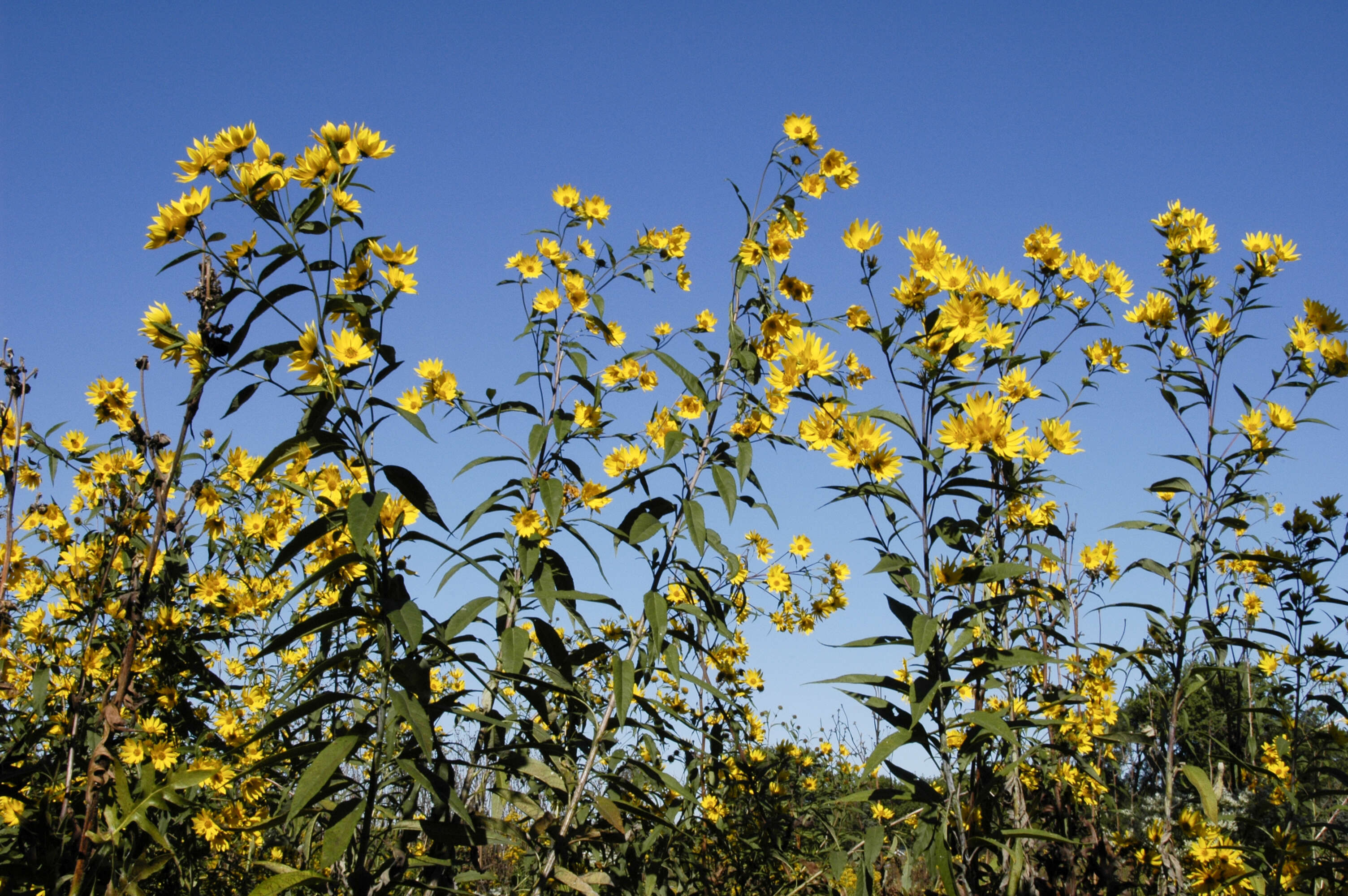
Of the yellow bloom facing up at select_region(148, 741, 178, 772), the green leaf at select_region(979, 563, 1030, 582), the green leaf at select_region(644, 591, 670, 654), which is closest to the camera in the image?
the green leaf at select_region(979, 563, 1030, 582)

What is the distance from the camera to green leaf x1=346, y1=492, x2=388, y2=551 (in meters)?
1.28

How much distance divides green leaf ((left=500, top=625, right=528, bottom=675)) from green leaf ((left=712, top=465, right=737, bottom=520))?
20.9 inches

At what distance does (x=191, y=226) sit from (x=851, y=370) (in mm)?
1832

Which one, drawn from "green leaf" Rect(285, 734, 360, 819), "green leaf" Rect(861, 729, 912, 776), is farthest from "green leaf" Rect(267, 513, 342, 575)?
"green leaf" Rect(861, 729, 912, 776)

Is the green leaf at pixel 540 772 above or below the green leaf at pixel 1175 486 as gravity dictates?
below

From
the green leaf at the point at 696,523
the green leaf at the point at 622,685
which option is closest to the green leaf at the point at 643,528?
the green leaf at the point at 696,523

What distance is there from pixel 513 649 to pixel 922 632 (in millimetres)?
822

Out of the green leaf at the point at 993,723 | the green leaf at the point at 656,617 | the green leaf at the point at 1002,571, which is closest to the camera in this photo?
the green leaf at the point at 993,723

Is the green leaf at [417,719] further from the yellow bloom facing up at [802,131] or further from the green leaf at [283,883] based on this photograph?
the yellow bloom facing up at [802,131]

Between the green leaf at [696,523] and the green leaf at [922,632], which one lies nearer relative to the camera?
the green leaf at [922,632]

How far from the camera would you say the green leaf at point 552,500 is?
1.87m

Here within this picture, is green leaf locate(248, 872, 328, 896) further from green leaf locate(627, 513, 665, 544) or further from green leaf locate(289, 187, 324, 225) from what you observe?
green leaf locate(289, 187, 324, 225)

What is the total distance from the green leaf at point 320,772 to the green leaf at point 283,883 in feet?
0.45

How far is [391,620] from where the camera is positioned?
1.28 m
